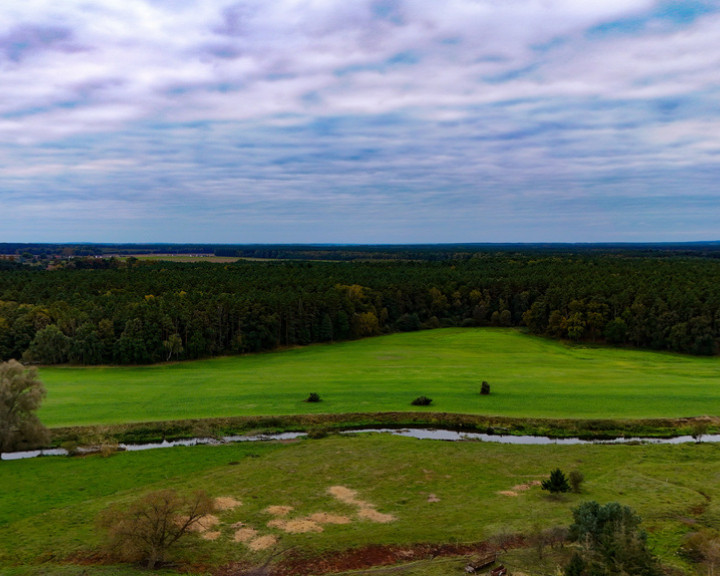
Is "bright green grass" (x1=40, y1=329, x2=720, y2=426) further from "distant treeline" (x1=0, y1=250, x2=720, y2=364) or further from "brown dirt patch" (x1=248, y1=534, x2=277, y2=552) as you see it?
"brown dirt patch" (x1=248, y1=534, x2=277, y2=552)

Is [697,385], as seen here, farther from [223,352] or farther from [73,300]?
[73,300]

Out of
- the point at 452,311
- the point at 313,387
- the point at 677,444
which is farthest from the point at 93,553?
the point at 452,311

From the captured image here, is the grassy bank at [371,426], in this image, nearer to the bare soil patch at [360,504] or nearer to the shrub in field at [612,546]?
the bare soil patch at [360,504]

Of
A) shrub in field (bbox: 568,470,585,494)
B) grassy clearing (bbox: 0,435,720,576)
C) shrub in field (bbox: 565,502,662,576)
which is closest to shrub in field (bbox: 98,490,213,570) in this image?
grassy clearing (bbox: 0,435,720,576)

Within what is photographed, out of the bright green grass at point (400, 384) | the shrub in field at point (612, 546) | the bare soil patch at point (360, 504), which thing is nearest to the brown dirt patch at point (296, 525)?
the bare soil patch at point (360, 504)

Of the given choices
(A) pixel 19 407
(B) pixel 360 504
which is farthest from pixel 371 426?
(A) pixel 19 407

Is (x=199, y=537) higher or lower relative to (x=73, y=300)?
lower

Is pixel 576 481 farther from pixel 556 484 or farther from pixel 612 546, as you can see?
pixel 612 546
